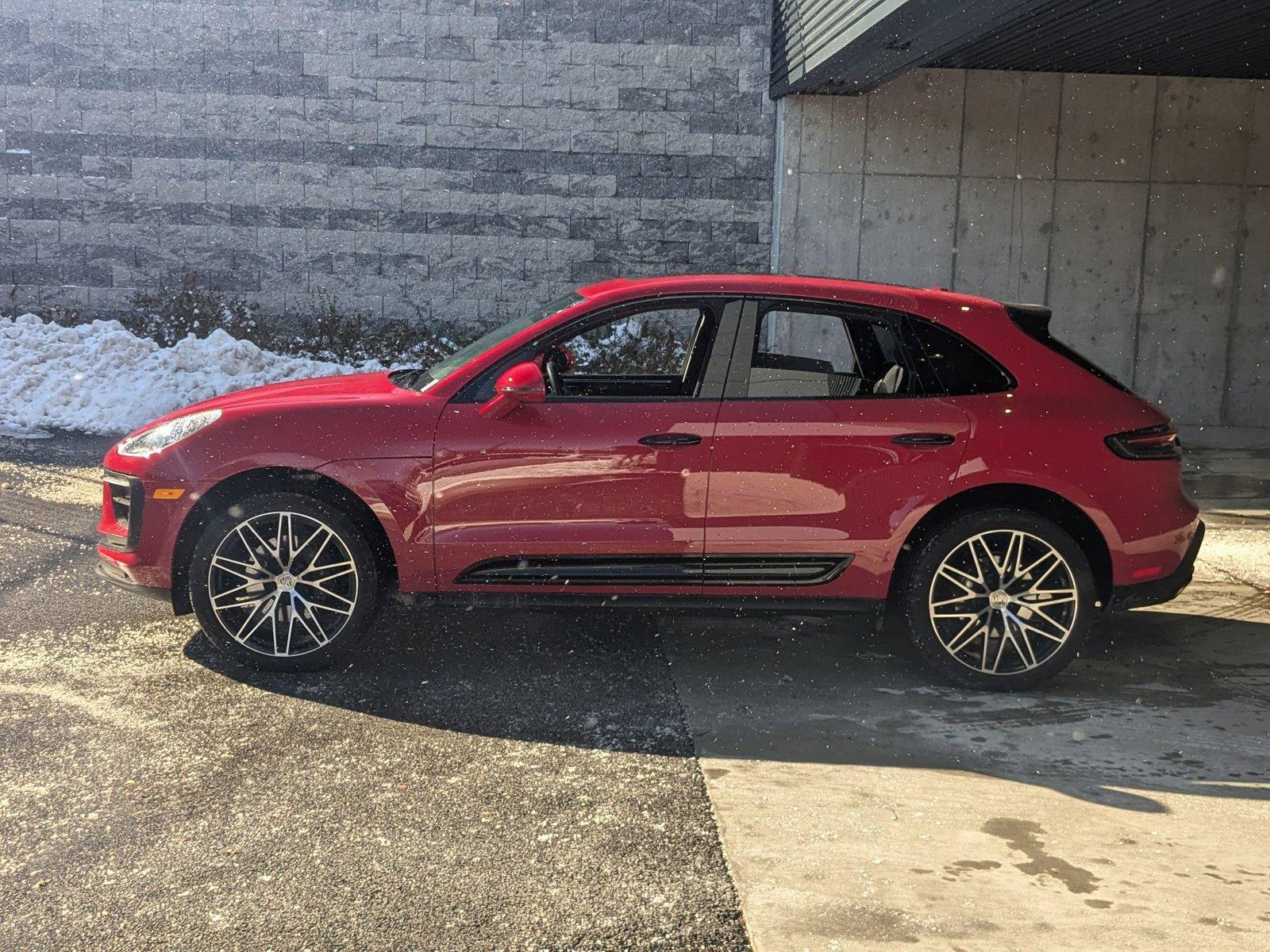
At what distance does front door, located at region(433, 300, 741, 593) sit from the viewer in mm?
5496

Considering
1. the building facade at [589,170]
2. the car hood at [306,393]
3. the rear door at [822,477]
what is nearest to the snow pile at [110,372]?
the building facade at [589,170]

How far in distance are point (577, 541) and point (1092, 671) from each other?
2.35m

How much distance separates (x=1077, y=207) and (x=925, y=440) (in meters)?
9.60

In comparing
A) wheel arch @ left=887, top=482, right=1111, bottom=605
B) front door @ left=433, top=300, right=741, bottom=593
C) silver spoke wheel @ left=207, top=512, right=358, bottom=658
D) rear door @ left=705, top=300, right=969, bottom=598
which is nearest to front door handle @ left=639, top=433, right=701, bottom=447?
front door @ left=433, top=300, right=741, bottom=593

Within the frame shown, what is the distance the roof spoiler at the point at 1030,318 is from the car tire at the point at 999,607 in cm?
79

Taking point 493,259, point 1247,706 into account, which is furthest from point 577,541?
point 493,259

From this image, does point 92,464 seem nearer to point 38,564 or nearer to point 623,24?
point 38,564

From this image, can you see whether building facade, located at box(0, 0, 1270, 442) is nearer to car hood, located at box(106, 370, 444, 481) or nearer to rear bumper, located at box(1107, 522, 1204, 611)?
rear bumper, located at box(1107, 522, 1204, 611)

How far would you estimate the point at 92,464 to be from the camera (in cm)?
1009

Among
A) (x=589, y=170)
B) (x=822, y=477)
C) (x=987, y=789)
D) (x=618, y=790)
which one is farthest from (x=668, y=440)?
(x=589, y=170)

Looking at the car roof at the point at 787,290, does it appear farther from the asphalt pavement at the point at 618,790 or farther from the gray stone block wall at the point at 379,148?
the gray stone block wall at the point at 379,148

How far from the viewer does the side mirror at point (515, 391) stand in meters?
5.42

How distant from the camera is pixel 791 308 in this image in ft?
18.9

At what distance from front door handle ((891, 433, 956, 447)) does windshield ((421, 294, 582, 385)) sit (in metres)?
1.51
